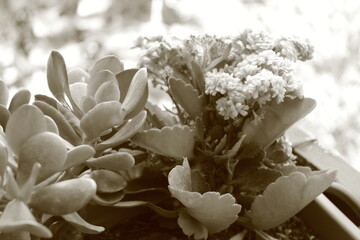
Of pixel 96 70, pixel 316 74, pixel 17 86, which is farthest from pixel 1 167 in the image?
pixel 316 74

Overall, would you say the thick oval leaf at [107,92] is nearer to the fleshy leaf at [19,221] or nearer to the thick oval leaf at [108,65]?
the thick oval leaf at [108,65]

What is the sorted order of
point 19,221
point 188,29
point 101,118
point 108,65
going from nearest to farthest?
1. point 19,221
2. point 101,118
3. point 108,65
4. point 188,29

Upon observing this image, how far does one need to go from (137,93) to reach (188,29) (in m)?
1.10

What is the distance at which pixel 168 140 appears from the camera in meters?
0.61

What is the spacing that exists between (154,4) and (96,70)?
128cm

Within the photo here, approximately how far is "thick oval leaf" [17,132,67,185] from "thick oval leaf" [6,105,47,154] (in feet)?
0.04

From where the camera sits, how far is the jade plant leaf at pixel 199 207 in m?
0.56

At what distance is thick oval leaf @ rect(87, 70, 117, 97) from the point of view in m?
0.58

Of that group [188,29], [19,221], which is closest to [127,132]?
[19,221]

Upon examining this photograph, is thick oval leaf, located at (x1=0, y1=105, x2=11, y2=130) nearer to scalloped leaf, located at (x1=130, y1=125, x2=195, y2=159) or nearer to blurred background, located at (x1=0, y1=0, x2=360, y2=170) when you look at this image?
scalloped leaf, located at (x1=130, y1=125, x2=195, y2=159)

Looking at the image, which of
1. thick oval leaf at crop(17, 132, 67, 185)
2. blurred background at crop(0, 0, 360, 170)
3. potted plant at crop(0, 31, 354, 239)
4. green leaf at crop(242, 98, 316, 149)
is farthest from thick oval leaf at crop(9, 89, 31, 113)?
blurred background at crop(0, 0, 360, 170)

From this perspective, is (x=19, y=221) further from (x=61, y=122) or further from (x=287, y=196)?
(x=287, y=196)

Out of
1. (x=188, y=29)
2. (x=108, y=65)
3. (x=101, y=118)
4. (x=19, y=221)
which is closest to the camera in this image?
(x=19, y=221)

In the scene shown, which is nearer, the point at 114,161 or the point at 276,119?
the point at 114,161
